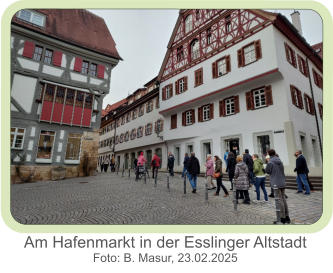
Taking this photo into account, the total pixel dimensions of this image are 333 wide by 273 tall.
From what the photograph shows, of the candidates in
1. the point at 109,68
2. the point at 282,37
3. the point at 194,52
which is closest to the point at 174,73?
the point at 194,52

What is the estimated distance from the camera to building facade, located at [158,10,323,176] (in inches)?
420

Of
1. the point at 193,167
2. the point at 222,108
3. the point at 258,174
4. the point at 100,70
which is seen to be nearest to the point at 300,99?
the point at 222,108

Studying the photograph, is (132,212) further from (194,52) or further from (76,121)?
(194,52)

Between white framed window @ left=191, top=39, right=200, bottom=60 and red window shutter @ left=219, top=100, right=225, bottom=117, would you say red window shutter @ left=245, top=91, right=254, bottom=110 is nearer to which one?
red window shutter @ left=219, top=100, right=225, bottom=117

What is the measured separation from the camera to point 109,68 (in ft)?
50.6

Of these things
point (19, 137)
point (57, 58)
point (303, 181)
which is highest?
point (57, 58)

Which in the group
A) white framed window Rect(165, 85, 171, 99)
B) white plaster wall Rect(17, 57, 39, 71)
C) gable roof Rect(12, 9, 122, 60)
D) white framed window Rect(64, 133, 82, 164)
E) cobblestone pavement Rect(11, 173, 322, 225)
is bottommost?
cobblestone pavement Rect(11, 173, 322, 225)

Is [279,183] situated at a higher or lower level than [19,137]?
lower

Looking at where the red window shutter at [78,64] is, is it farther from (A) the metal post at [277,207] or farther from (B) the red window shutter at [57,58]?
(A) the metal post at [277,207]

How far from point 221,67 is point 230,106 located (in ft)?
9.75

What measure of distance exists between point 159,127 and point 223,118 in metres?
8.33

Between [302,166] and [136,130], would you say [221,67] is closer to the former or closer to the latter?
[302,166]

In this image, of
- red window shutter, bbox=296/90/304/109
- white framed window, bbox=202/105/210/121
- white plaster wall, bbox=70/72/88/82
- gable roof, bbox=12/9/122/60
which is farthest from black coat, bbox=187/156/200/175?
white plaster wall, bbox=70/72/88/82

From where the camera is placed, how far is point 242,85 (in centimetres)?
1238
